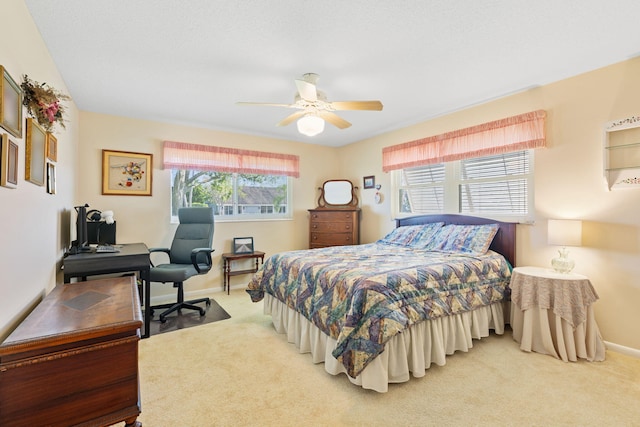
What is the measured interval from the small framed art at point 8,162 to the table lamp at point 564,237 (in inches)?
142

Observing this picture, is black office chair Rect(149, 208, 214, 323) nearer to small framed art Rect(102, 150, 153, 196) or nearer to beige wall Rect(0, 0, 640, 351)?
beige wall Rect(0, 0, 640, 351)

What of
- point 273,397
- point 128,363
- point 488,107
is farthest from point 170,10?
point 488,107

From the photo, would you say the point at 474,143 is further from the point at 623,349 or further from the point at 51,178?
the point at 51,178

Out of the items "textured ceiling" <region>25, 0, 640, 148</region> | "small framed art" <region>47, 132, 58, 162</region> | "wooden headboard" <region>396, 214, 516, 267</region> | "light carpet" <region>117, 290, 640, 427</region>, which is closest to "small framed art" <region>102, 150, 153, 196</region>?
"textured ceiling" <region>25, 0, 640, 148</region>

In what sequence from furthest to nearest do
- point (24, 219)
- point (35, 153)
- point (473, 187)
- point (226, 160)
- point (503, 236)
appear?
point (226, 160)
point (473, 187)
point (503, 236)
point (35, 153)
point (24, 219)

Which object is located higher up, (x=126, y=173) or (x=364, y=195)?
(x=126, y=173)

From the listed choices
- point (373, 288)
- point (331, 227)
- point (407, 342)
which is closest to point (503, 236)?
point (407, 342)

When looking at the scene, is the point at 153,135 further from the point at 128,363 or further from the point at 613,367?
the point at 613,367

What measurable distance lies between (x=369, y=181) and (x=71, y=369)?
4.34m

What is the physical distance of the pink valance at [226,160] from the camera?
4066 millimetres

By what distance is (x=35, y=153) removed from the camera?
1.73m

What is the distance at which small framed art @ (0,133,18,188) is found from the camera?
1.23 m

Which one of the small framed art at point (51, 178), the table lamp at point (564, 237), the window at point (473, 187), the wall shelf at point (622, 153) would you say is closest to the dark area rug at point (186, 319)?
the small framed art at point (51, 178)

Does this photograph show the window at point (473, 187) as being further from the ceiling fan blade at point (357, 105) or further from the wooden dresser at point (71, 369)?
the wooden dresser at point (71, 369)
